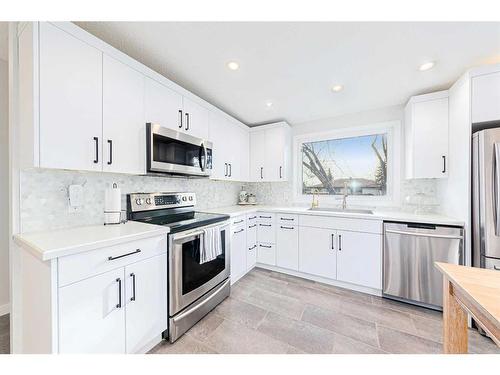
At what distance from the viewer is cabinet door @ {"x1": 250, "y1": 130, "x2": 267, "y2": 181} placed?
3.27 m

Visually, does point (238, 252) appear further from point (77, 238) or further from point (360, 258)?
point (77, 238)

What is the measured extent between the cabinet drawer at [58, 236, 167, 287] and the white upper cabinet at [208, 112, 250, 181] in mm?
1316

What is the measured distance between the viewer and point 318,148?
331 cm

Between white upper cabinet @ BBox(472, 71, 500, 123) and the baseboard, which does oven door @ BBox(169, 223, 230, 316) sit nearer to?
the baseboard

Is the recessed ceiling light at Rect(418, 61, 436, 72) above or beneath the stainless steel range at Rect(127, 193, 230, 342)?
above

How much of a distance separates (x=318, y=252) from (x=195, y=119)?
221 cm

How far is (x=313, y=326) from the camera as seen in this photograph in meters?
1.72

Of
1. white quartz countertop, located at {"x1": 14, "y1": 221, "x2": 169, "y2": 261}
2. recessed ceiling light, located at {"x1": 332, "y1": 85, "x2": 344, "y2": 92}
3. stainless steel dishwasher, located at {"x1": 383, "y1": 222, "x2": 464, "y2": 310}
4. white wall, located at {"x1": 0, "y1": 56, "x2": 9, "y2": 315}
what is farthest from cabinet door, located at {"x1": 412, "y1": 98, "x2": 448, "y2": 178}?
white wall, located at {"x1": 0, "y1": 56, "x2": 9, "y2": 315}

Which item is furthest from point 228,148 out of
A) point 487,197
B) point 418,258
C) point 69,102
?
point 487,197

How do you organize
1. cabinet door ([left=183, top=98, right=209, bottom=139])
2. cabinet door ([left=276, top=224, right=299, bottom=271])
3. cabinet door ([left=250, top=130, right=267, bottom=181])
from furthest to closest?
cabinet door ([left=250, top=130, right=267, bottom=181]) → cabinet door ([left=276, top=224, right=299, bottom=271]) → cabinet door ([left=183, top=98, right=209, bottom=139])

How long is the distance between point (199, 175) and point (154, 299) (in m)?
1.23
